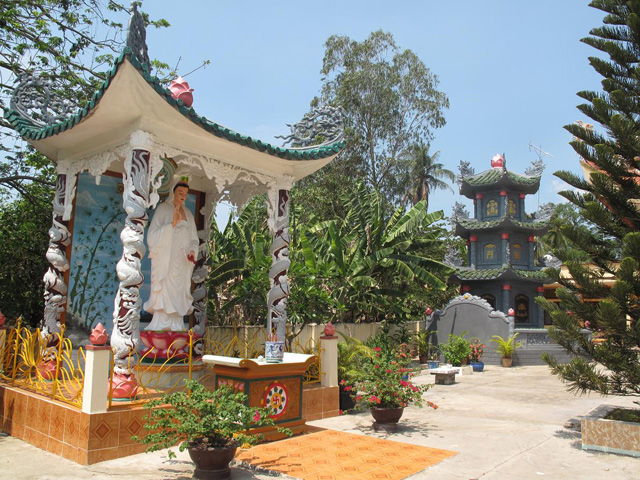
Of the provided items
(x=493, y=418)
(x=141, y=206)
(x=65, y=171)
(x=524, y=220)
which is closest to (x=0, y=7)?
(x=65, y=171)

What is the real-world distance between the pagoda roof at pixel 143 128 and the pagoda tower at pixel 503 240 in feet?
51.2

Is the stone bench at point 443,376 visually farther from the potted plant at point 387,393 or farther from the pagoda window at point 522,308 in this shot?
the pagoda window at point 522,308

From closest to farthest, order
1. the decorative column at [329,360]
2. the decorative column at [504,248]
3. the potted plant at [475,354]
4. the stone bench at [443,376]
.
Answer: the decorative column at [329,360] < the stone bench at [443,376] < the potted plant at [475,354] < the decorative column at [504,248]

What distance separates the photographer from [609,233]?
7.21m

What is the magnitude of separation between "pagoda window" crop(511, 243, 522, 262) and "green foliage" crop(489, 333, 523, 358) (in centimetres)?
502

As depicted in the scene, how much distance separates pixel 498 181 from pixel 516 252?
3.15m

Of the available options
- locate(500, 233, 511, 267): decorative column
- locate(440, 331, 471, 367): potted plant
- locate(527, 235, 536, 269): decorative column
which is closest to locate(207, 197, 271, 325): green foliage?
locate(440, 331, 471, 367): potted plant

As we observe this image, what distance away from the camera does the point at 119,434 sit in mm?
5441

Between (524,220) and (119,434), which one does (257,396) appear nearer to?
(119,434)

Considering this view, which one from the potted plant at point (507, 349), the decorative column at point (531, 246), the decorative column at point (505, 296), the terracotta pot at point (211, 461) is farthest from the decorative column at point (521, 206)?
the terracotta pot at point (211, 461)

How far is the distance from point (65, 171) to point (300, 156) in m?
3.44

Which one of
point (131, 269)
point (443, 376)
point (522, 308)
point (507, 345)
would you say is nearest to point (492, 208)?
point (522, 308)

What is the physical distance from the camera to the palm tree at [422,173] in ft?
84.1

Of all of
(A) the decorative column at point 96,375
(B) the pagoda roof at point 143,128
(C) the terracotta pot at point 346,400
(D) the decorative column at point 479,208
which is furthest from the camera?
(D) the decorative column at point 479,208
